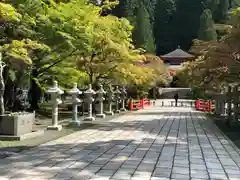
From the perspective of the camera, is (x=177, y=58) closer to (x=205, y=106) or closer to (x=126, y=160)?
(x=205, y=106)

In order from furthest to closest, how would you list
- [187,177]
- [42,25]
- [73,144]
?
1. [42,25]
2. [73,144]
3. [187,177]

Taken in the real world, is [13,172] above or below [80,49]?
below

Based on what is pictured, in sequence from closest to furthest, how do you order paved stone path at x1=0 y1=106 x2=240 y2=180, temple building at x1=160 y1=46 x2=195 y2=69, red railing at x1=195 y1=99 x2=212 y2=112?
paved stone path at x1=0 y1=106 x2=240 y2=180 < red railing at x1=195 y1=99 x2=212 y2=112 < temple building at x1=160 y1=46 x2=195 y2=69

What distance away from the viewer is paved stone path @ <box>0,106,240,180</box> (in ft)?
19.2

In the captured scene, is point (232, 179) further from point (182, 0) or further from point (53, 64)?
point (182, 0)

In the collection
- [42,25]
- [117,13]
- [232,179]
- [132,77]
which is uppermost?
[117,13]

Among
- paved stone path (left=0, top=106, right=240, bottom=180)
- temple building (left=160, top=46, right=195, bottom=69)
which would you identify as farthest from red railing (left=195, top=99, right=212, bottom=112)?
temple building (left=160, top=46, right=195, bottom=69)

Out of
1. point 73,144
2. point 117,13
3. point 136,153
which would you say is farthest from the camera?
point 117,13

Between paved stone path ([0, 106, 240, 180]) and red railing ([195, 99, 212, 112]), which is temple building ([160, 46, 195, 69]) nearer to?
red railing ([195, 99, 212, 112])

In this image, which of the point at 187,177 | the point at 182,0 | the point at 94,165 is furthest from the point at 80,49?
the point at 182,0

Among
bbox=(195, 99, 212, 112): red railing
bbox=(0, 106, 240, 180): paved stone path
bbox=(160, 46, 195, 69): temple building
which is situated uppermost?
bbox=(160, 46, 195, 69): temple building

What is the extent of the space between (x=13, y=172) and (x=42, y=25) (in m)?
9.16

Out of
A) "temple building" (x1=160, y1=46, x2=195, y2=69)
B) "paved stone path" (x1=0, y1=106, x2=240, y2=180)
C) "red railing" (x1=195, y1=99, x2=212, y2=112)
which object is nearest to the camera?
"paved stone path" (x1=0, y1=106, x2=240, y2=180)

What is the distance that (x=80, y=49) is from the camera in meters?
15.8
